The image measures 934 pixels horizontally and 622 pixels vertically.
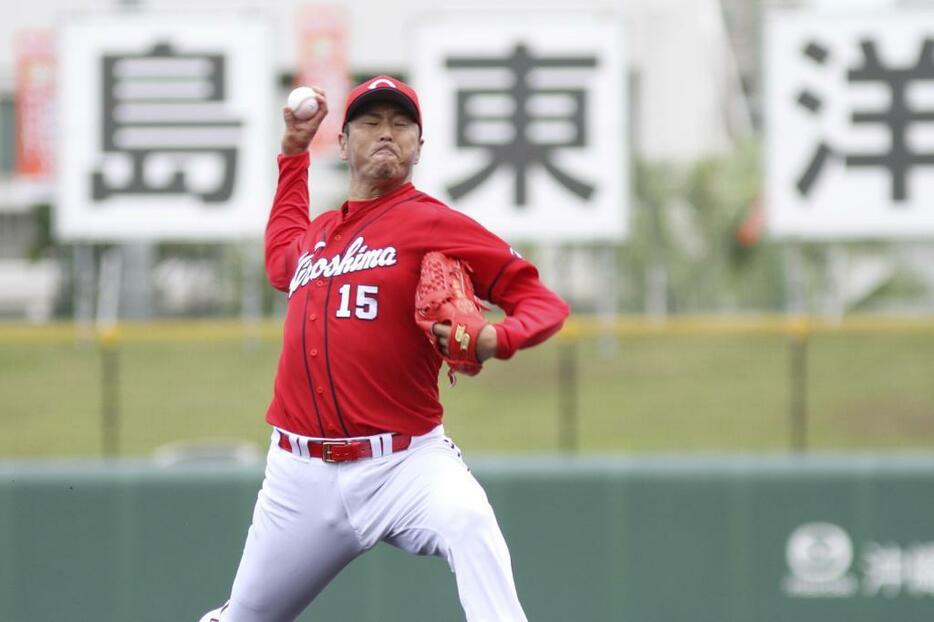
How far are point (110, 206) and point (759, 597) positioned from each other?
4713mm

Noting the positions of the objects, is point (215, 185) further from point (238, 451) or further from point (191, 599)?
point (191, 599)

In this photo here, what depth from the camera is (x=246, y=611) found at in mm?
3264

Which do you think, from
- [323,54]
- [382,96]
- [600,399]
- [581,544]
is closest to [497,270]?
[382,96]

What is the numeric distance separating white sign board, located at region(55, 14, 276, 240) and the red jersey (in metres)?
5.07

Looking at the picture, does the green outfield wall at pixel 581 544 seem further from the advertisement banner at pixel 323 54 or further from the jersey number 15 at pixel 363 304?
the advertisement banner at pixel 323 54

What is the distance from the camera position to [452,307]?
2.89 meters

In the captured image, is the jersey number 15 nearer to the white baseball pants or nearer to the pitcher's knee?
the white baseball pants

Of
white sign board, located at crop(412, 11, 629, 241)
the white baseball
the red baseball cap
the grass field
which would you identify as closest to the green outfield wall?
the grass field

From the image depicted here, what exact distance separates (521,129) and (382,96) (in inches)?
202

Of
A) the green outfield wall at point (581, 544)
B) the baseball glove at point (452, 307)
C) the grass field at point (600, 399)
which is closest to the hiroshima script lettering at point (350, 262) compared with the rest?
the baseball glove at point (452, 307)

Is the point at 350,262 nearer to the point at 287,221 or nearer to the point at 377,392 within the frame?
the point at 377,392

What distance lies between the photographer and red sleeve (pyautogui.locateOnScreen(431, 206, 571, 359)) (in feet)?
9.77

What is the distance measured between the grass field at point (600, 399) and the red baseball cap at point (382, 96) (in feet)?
16.9

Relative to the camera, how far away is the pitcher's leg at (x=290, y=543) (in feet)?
10.3
